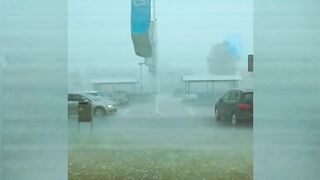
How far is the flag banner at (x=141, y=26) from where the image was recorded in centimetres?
540

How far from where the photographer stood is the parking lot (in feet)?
Answer: 17.7

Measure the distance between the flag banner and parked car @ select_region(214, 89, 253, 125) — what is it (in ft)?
2.83

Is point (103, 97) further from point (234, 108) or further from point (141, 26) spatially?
point (234, 108)

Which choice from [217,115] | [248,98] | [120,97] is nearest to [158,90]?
[120,97]

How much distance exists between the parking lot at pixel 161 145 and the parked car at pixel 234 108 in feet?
0.23

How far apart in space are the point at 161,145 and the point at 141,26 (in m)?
1.20

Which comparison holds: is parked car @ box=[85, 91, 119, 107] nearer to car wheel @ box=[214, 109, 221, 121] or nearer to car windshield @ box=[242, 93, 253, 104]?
car wheel @ box=[214, 109, 221, 121]

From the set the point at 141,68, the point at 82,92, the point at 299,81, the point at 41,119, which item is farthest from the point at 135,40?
the point at 299,81

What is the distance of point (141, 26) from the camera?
5.45 m

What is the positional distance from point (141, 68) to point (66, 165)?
122 cm

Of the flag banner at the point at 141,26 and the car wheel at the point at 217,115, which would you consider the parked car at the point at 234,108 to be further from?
the flag banner at the point at 141,26

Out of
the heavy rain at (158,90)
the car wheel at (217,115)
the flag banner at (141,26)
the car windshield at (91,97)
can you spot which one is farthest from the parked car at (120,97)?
the car wheel at (217,115)

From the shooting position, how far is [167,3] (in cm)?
537

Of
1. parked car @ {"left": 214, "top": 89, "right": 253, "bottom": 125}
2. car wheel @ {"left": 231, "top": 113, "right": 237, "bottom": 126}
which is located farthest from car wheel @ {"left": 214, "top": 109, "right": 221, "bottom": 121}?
car wheel @ {"left": 231, "top": 113, "right": 237, "bottom": 126}
